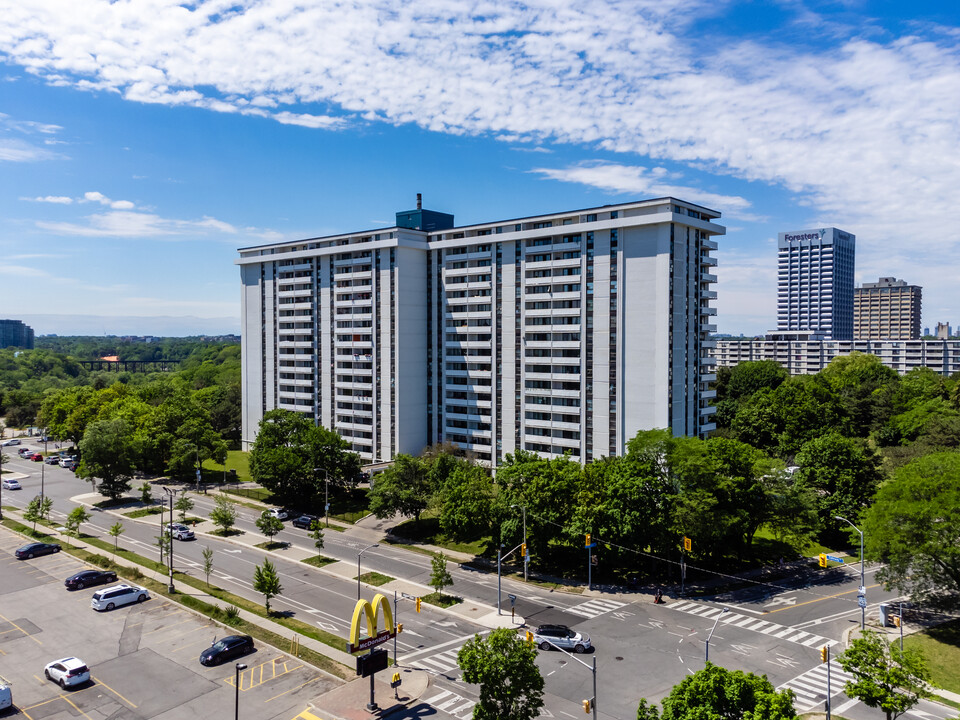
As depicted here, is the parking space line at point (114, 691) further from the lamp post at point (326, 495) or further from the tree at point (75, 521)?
the tree at point (75, 521)

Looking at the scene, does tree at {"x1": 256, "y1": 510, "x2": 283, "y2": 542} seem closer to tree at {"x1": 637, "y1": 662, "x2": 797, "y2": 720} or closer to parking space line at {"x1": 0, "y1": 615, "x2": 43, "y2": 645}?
parking space line at {"x1": 0, "y1": 615, "x2": 43, "y2": 645}

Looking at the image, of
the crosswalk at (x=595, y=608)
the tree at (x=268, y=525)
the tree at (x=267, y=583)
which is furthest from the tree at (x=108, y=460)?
the crosswalk at (x=595, y=608)

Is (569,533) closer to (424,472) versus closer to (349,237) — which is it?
(424,472)

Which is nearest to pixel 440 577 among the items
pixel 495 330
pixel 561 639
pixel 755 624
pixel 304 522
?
pixel 561 639

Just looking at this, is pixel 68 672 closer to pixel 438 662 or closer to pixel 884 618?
pixel 438 662

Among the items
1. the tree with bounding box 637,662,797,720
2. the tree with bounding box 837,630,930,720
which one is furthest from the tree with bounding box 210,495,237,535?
the tree with bounding box 837,630,930,720
